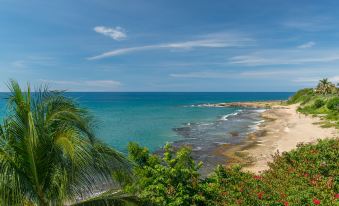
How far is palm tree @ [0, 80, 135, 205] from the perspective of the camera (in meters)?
5.65

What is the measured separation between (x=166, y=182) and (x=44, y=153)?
4.79 metres

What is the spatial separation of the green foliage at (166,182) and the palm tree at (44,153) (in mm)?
2840

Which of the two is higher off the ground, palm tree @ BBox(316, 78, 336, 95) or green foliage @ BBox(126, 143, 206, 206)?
palm tree @ BBox(316, 78, 336, 95)

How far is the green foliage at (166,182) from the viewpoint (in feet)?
30.0

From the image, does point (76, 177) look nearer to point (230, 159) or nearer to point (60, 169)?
point (60, 169)

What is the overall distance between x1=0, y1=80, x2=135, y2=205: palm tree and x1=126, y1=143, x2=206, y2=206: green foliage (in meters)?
2.84

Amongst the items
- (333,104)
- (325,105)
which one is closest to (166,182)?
(333,104)

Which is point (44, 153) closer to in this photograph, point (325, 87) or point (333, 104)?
point (333, 104)

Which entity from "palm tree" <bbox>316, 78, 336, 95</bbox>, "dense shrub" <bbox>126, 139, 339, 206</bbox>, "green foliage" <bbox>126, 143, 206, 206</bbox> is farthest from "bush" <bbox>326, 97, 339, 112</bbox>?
"green foliage" <bbox>126, 143, 206, 206</bbox>

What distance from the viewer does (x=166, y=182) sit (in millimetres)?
9672

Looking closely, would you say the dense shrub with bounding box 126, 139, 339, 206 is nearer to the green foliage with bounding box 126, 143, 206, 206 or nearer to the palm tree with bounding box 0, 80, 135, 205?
the green foliage with bounding box 126, 143, 206, 206

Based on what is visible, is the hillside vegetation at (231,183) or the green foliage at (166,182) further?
the hillside vegetation at (231,183)

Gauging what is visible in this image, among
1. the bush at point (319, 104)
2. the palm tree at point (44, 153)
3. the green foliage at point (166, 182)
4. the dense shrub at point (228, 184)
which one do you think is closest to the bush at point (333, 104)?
the bush at point (319, 104)

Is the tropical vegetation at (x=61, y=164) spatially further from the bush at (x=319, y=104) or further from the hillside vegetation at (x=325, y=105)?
the bush at (x=319, y=104)
